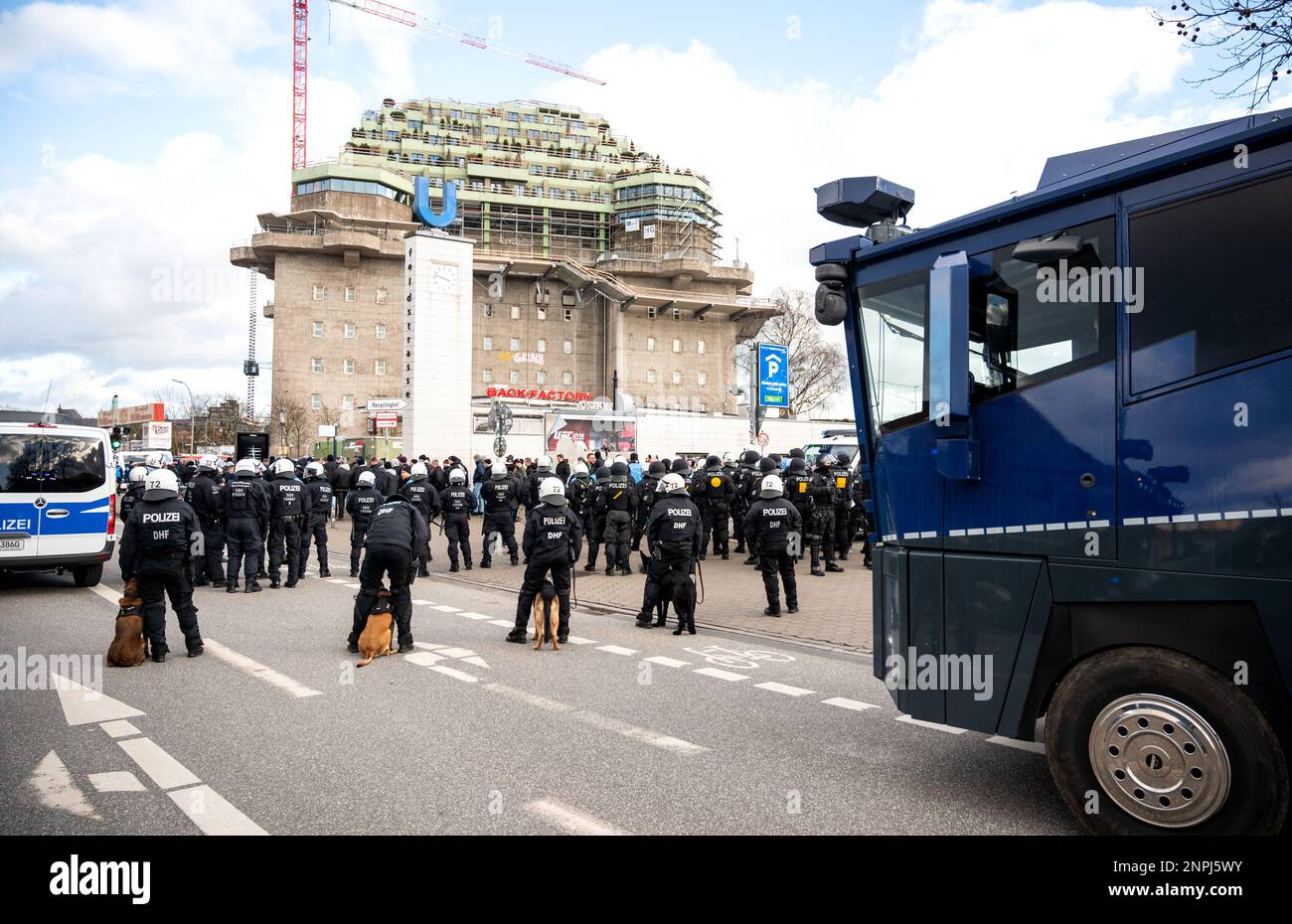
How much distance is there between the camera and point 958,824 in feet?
14.0

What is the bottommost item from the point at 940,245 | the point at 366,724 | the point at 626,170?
the point at 366,724

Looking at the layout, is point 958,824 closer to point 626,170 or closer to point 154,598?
point 154,598

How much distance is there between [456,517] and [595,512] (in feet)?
8.73

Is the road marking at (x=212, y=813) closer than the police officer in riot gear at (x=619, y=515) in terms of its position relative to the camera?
Yes

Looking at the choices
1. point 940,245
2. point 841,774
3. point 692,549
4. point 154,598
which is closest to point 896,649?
point 841,774

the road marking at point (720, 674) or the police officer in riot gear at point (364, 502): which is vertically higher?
the police officer in riot gear at point (364, 502)

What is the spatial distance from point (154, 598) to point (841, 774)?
655cm

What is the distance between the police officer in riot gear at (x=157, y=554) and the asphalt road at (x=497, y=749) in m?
0.40

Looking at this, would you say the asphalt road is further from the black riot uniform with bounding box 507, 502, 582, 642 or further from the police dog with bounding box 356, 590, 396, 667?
the black riot uniform with bounding box 507, 502, 582, 642

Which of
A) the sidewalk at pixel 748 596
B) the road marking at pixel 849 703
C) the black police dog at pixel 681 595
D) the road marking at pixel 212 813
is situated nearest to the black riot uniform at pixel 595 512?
the sidewalk at pixel 748 596

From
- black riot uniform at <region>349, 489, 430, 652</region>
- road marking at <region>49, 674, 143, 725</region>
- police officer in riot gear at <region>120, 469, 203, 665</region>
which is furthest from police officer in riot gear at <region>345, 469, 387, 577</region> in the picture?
road marking at <region>49, 674, 143, 725</region>

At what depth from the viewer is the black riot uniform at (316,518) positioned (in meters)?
14.2

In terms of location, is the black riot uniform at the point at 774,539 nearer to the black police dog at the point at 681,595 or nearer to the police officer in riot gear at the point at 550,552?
the black police dog at the point at 681,595

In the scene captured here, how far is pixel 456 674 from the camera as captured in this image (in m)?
7.70
